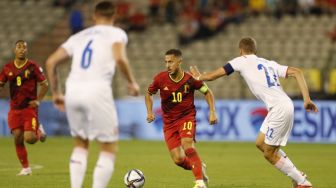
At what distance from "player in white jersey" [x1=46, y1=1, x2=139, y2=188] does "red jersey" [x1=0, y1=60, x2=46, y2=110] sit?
17.1ft

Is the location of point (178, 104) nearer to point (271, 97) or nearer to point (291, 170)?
point (271, 97)

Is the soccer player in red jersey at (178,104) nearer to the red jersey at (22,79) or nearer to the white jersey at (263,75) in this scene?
the white jersey at (263,75)

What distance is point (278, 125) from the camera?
A: 11.0 m

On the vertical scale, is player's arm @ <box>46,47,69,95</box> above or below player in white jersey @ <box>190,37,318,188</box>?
above

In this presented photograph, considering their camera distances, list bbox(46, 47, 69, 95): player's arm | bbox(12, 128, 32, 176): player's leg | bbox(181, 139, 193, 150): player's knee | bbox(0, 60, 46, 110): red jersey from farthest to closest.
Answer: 1. bbox(0, 60, 46, 110): red jersey
2. bbox(12, 128, 32, 176): player's leg
3. bbox(181, 139, 193, 150): player's knee
4. bbox(46, 47, 69, 95): player's arm

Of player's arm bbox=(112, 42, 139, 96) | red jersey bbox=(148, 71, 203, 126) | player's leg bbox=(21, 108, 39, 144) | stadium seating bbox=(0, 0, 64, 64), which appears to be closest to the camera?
player's arm bbox=(112, 42, 139, 96)

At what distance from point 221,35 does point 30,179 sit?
17.8m

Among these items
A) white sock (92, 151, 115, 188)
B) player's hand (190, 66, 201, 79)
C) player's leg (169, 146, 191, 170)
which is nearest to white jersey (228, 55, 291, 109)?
player's hand (190, 66, 201, 79)

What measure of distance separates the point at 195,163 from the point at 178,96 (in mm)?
1374

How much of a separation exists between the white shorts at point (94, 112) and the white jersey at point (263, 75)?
2818 mm

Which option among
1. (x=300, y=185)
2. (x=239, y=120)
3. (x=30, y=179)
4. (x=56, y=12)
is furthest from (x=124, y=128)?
(x=300, y=185)

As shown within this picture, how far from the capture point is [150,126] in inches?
936

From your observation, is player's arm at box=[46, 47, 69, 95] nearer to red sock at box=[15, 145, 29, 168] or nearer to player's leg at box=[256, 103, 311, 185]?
player's leg at box=[256, 103, 311, 185]

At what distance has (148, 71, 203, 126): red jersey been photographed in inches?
477
